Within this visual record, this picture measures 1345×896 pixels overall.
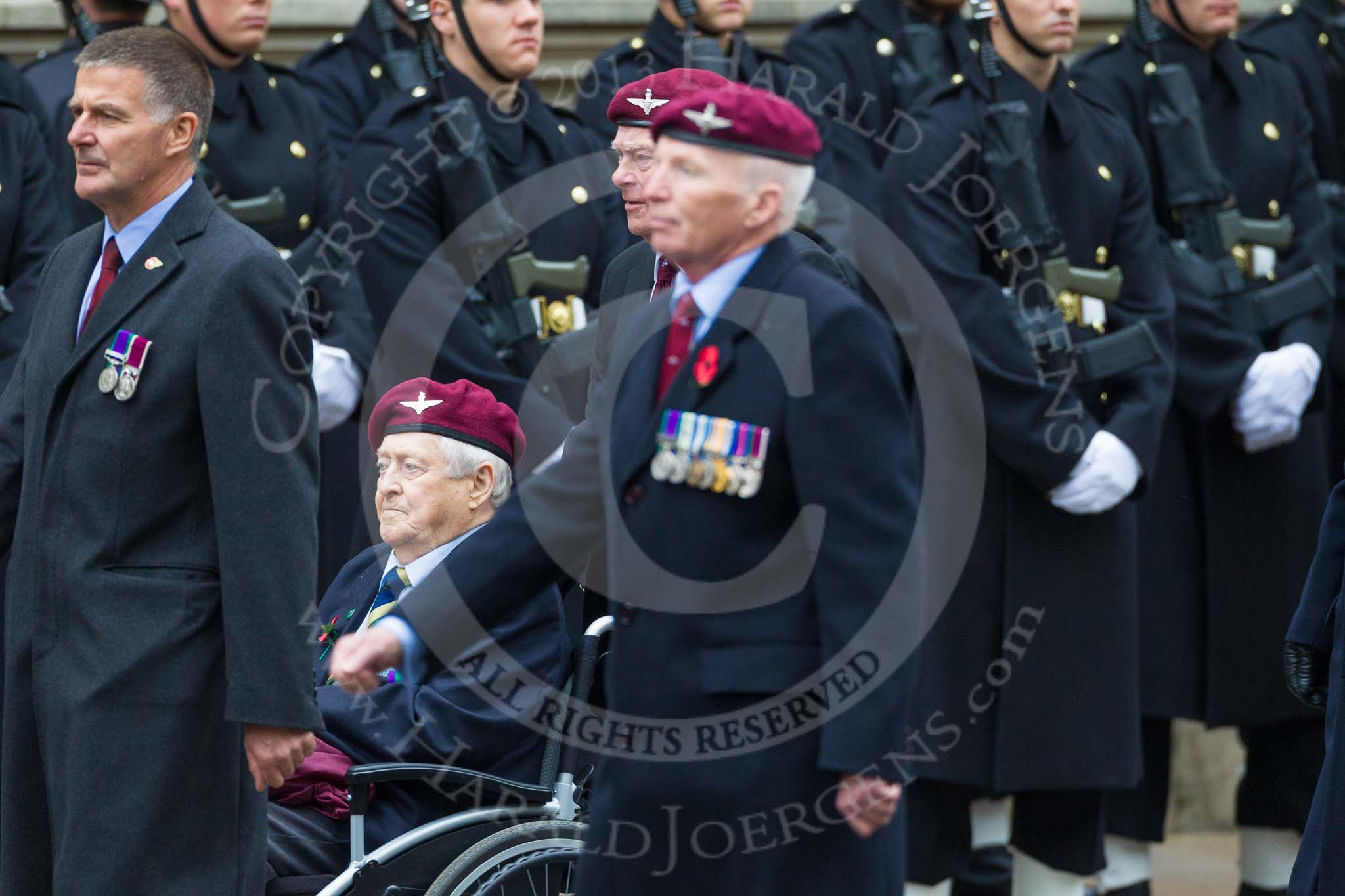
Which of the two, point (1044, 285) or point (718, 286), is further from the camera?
point (1044, 285)

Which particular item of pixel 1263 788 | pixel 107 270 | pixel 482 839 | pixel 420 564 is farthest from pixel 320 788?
pixel 1263 788

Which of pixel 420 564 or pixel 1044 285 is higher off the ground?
pixel 1044 285

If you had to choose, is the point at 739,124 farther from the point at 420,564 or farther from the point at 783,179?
the point at 420,564

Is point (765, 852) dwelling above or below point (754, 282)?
below

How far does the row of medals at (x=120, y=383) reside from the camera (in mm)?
3519

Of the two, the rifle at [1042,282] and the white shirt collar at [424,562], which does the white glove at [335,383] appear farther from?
the rifle at [1042,282]

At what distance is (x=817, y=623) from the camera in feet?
10.0

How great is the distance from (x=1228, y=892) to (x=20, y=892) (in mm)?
3782

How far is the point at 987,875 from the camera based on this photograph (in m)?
5.67

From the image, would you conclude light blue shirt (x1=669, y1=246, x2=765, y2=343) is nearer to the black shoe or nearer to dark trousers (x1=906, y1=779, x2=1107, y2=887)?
dark trousers (x1=906, y1=779, x2=1107, y2=887)

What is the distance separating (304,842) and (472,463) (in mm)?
884

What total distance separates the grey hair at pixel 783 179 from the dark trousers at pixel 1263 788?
3.00 meters

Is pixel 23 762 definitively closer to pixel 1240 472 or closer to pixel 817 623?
pixel 817 623

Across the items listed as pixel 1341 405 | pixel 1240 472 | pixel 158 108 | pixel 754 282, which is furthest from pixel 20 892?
pixel 1341 405
